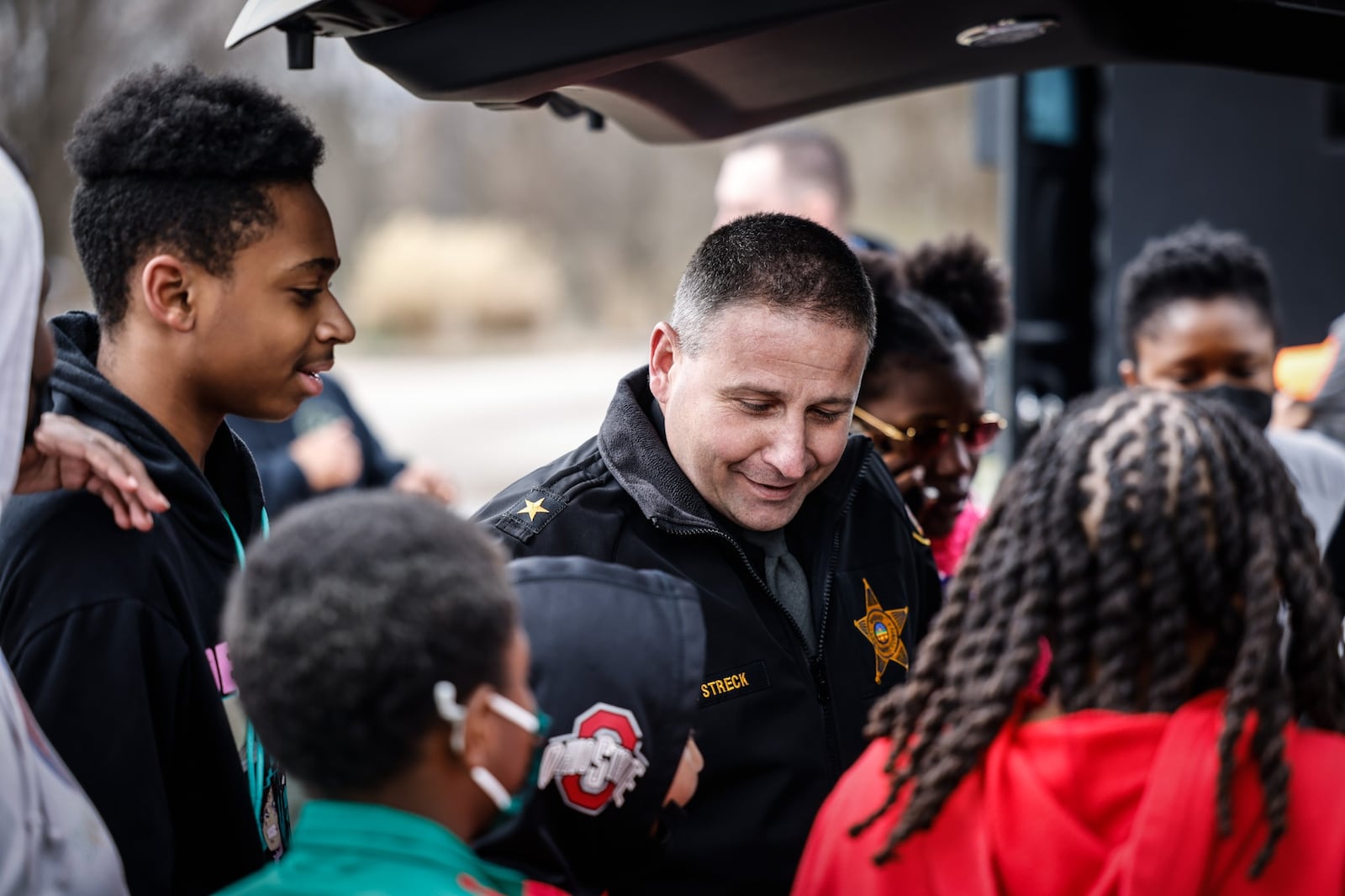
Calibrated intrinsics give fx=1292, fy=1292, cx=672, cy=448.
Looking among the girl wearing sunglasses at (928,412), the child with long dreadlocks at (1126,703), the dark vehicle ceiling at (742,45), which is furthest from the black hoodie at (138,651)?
the girl wearing sunglasses at (928,412)

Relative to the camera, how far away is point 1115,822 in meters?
1.38

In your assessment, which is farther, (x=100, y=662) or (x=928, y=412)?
(x=928, y=412)

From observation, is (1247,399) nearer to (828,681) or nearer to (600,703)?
(828,681)

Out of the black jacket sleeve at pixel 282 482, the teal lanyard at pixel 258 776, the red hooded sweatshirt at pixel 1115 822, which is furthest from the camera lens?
the black jacket sleeve at pixel 282 482

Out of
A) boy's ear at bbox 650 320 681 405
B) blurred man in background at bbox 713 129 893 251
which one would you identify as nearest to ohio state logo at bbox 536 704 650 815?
boy's ear at bbox 650 320 681 405

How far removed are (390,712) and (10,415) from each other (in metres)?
0.58

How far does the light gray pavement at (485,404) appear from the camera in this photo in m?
11.2

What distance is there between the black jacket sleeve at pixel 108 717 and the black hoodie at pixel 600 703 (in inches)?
19.0

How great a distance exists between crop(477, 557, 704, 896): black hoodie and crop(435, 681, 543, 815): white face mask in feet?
0.42

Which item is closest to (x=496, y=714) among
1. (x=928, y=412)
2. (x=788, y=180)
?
(x=928, y=412)

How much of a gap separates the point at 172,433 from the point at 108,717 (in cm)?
51

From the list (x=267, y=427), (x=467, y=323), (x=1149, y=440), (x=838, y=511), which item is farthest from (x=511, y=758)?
(x=467, y=323)

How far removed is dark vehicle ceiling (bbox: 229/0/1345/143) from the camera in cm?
184

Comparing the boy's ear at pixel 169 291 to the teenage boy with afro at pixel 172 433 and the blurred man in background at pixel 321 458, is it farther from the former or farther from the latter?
the blurred man in background at pixel 321 458
